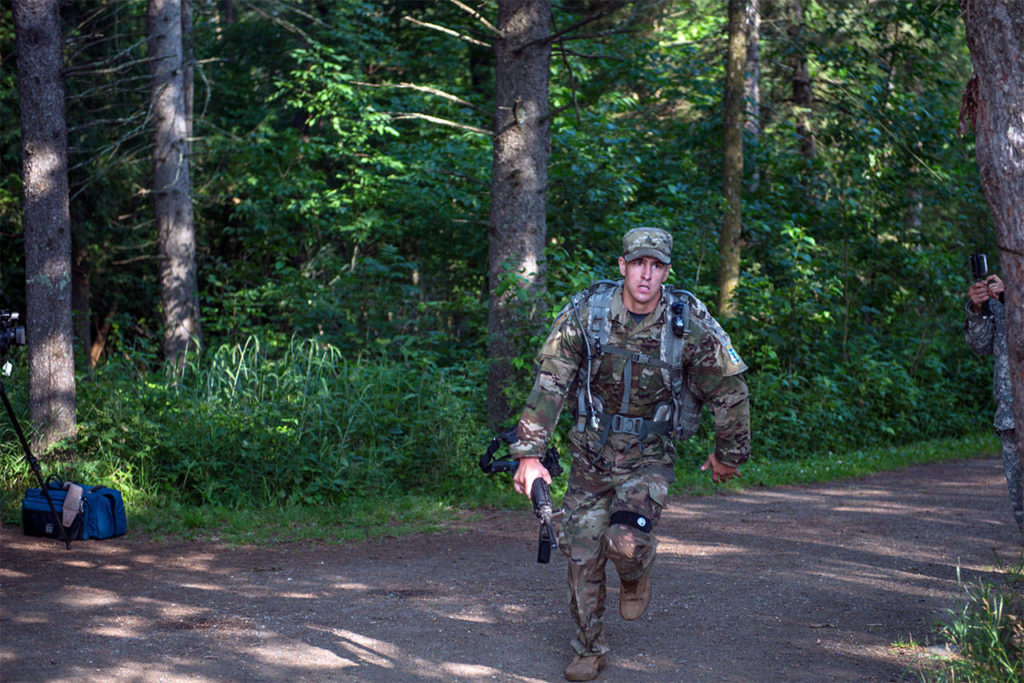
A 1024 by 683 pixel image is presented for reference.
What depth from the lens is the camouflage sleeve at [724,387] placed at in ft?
16.4

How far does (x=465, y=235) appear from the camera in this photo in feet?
49.4

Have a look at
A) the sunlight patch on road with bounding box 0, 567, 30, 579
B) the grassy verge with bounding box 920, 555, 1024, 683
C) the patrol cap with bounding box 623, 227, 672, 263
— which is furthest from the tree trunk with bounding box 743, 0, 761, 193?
the sunlight patch on road with bounding box 0, 567, 30, 579

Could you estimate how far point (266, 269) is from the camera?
20.5 m

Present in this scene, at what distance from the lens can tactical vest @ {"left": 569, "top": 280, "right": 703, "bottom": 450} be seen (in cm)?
501

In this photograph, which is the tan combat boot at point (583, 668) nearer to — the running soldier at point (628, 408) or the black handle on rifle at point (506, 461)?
the running soldier at point (628, 408)

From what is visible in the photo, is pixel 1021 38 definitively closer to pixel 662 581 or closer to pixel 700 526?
pixel 662 581

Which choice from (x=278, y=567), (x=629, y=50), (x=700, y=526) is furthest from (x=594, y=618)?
(x=629, y=50)

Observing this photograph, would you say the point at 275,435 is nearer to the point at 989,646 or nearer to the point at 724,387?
the point at 724,387

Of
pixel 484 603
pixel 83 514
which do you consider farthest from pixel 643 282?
A: pixel 83 514

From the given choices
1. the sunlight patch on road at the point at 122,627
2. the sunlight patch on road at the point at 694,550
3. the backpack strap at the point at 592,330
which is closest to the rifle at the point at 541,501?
the backpack strap at the point at 592,330

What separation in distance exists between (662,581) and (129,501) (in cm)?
491

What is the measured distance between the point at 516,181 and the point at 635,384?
569 centimetres

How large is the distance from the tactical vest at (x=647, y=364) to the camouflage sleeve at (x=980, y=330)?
1.83 m

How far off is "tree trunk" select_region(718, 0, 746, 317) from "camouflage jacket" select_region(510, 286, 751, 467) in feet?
31.7
